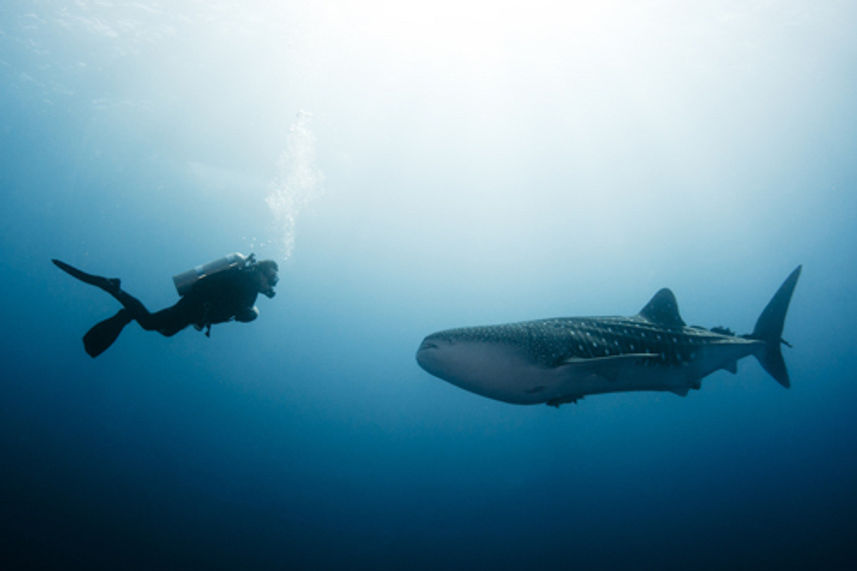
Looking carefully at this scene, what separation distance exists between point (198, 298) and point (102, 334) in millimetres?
1646

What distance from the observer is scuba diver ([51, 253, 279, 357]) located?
19.5 feet

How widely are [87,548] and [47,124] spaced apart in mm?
42357

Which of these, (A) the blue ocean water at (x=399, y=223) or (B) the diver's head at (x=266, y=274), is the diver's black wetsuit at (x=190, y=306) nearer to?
(B) the diver's head at (x=266, y=274)

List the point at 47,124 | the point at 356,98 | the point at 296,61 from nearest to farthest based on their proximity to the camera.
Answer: the point at 296,61 < the point at 356,98 < the point at 47,124

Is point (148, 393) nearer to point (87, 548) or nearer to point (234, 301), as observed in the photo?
point (87, 548)

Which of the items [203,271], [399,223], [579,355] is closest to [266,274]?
[203,271]

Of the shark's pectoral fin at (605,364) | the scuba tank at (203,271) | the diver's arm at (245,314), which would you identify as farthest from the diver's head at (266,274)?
the shark's pectoral fin at (605,364)

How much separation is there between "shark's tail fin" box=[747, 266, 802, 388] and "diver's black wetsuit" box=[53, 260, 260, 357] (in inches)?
322

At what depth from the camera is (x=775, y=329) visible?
17.7 feet

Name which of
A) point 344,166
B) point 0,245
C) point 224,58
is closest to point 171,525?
point 224,58

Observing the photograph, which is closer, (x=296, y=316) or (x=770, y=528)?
(x=770, y=528)

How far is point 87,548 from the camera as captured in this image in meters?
14.2

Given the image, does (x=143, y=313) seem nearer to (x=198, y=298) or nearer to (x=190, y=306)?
(x=190, y=306)

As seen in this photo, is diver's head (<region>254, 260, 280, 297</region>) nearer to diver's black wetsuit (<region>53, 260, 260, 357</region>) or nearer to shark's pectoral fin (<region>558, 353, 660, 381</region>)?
diver's black wetsuit (<region>53, 260, 260, 357</region>)
